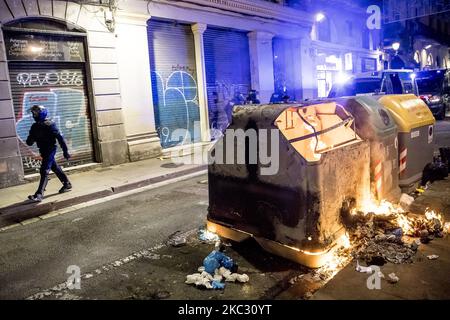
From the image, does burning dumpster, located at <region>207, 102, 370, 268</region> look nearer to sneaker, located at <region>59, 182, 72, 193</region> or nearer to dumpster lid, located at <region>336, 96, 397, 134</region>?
dumpster lid, located at <region>336, 96, 397, 134</region>

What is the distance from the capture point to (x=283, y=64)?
18.8 metres

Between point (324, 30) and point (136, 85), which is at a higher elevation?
point (324, 30)

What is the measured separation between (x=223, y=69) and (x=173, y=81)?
112 inches

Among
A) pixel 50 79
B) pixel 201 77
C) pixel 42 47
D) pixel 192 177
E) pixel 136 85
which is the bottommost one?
pixel 192 177

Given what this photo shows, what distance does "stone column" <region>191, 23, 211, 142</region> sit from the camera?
13.6 m

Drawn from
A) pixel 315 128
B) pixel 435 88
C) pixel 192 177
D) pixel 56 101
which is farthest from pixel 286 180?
pixel 435 88

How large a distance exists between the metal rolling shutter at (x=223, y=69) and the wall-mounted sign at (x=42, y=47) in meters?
5.43

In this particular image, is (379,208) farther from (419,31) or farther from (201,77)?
(419,31)

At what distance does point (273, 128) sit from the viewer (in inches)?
153

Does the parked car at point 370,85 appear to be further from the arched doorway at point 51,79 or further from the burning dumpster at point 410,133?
the arched doorway at point 51,79

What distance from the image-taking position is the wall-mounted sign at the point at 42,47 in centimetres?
902

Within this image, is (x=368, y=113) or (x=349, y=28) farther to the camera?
(x=349, y=28)

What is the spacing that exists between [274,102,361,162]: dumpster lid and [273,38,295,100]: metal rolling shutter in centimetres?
1348

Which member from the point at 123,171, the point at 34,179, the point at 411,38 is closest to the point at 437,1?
Answer: the point at 411,38
